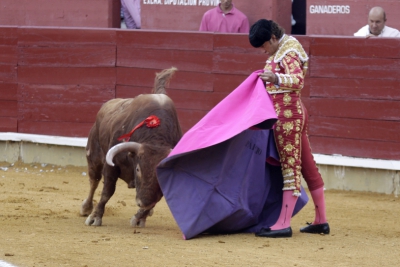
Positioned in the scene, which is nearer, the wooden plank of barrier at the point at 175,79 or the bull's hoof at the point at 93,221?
the bull's hoof at the point at 93,221

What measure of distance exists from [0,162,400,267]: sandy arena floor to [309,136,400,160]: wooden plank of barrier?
469 millimetres

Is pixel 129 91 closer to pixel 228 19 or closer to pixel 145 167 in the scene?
pixel 228 19

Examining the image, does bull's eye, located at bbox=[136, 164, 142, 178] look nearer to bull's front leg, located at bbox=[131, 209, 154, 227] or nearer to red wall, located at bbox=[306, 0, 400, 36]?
bull's front leg, located at bbox=[131, 209, 154, 227]

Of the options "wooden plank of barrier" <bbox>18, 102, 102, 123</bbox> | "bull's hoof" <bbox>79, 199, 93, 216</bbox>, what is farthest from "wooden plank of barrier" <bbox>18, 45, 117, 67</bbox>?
"bull's hoof" <bbox>79, 199, 93, 216</bbox>

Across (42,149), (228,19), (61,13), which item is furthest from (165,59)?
(42,149)

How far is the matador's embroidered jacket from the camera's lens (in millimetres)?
4871

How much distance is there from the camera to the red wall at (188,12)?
8500mm

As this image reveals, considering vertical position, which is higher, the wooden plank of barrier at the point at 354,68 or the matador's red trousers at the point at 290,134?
the wooden plank of barrier at the point at 354,68

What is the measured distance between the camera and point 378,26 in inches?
295

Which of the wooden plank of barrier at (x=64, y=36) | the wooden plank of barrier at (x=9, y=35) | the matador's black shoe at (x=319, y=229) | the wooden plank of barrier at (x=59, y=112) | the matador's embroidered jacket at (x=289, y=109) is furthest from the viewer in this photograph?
the wooden plank of barrier at (x=9, y=35)

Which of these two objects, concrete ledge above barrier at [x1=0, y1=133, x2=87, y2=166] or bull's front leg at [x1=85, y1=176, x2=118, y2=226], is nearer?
bull's front leg at [x1=85, y1=176, x2=118, y2=226]

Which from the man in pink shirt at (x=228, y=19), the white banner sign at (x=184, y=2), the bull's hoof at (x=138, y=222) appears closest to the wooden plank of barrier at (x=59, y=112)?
the white banner sign at (x=184, y=2)

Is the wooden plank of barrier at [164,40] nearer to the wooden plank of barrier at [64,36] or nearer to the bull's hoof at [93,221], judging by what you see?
the wooden plank of barrier at [64,36]

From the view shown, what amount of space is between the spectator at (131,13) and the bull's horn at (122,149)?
4193mm
